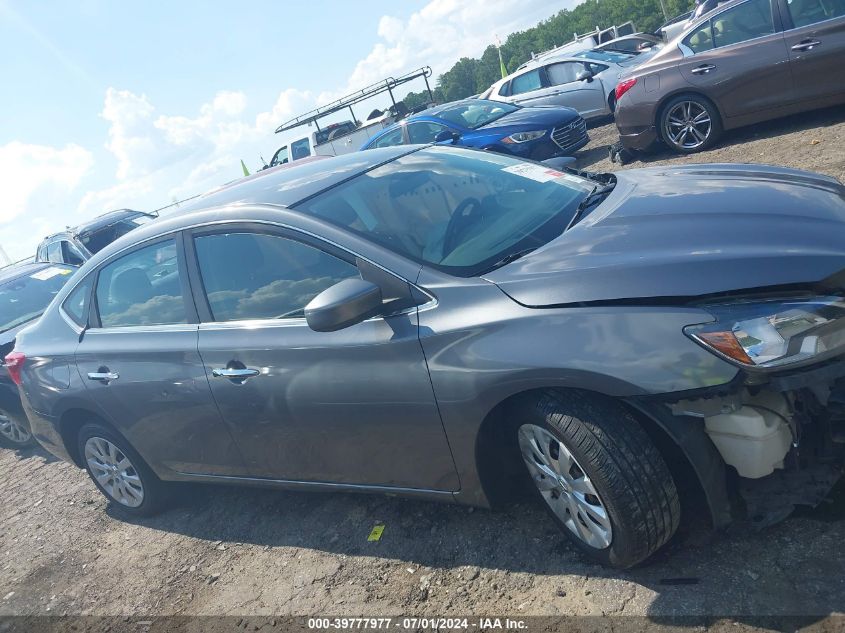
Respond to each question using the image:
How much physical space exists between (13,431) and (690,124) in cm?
808

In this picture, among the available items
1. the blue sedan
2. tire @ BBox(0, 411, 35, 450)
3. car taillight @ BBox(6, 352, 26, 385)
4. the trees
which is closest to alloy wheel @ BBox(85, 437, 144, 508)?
car taillight @ BBox(6, 352, 26, 385)

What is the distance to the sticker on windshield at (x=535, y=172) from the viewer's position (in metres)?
3.67

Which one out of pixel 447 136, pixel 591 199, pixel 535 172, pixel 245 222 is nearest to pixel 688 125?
pixel 447 136

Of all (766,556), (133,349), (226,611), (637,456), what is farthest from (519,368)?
(133,349)

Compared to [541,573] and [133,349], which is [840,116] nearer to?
[541,573]

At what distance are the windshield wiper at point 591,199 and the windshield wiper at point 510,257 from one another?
0.76 feet

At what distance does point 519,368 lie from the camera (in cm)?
249

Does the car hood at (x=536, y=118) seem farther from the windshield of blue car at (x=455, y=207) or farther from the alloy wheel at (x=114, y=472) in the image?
the alloy wheel at (x=114, y=472)

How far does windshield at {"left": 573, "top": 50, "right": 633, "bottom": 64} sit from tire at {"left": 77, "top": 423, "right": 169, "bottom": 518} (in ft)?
39.3

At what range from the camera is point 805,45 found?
23.5 ft

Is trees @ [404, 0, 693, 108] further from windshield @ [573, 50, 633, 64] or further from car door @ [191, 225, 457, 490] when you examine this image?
car door @ [191, 225, 457, 490]

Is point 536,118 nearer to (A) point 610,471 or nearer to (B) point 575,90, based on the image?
(B) point 575,90

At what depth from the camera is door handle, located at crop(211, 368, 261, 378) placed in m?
3.25

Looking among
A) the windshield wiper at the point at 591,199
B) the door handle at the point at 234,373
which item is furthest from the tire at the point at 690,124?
the door handle at the point at 234,373
